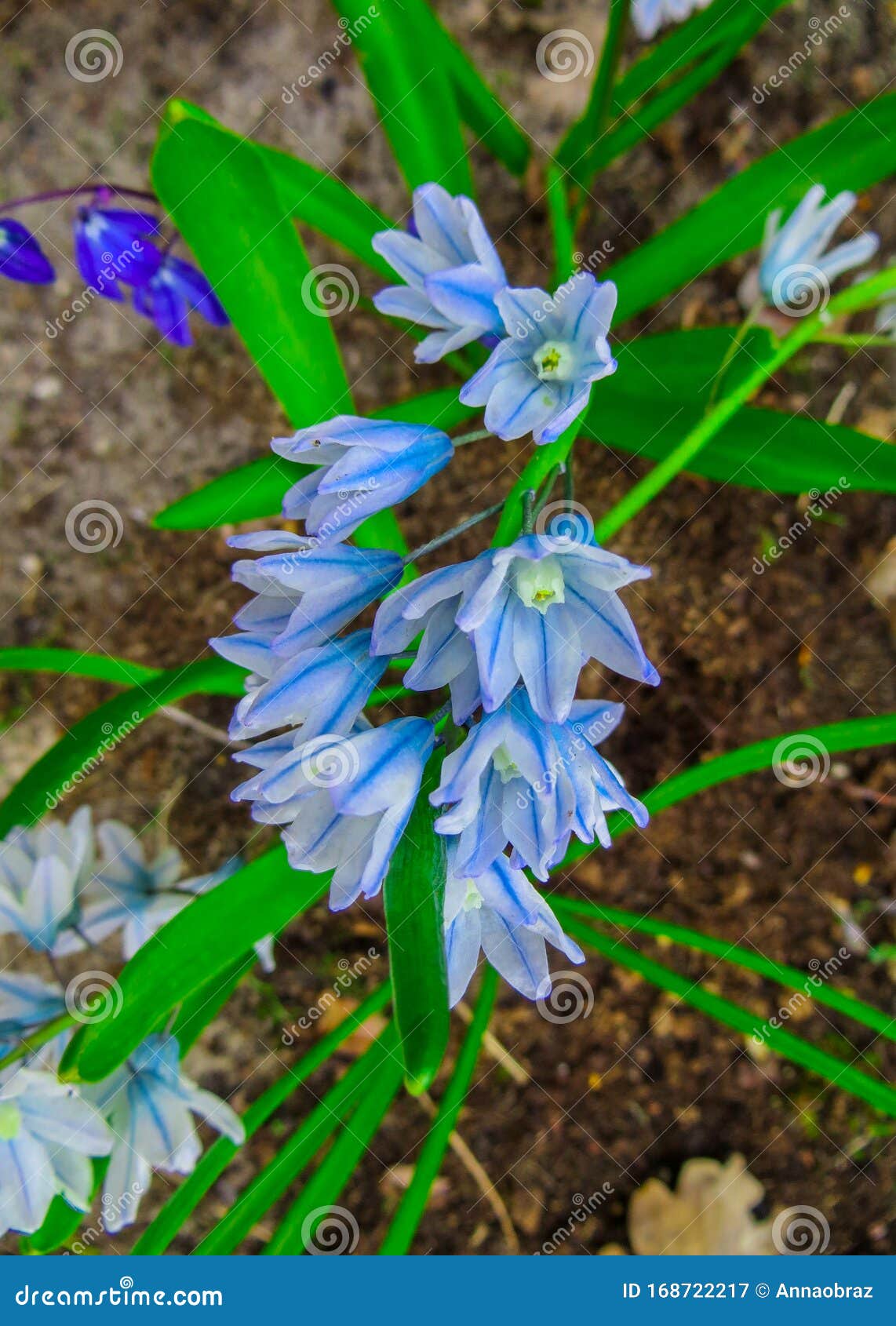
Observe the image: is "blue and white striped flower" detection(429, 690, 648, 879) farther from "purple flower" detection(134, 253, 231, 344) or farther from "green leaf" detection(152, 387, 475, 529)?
"purple flower" detection(134, 253, 231, 344)

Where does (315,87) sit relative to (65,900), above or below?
above

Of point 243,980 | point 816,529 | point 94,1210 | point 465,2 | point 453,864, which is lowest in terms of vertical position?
point 94,1210

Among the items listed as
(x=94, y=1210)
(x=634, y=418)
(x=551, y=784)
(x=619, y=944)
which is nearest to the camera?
(x=551, y=784)

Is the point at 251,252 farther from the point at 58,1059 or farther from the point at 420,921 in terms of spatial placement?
the point at 58,1059

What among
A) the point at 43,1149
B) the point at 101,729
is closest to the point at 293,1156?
the point at 43,1149

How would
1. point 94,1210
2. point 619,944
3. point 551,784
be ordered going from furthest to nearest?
1. point 94,1210
2. point 619,944
3. point 551,784

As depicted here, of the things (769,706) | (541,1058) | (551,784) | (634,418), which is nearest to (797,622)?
(769,706)

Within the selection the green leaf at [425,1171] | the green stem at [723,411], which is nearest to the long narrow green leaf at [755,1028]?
the green leaf at [425,1171]

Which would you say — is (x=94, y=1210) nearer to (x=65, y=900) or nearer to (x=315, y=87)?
(x=65, y=900)
